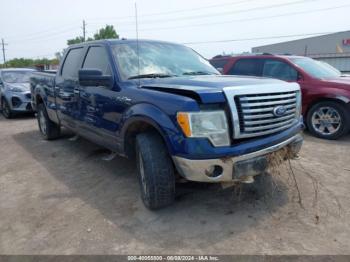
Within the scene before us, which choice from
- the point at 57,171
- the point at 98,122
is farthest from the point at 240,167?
the point at 57,171

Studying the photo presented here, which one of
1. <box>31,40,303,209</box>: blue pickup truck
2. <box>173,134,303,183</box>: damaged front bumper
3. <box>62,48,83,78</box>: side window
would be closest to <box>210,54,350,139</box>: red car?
<box>31,40,303,209</box>: blue pickup truck

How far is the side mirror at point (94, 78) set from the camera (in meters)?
3.62

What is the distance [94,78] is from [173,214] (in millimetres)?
1756

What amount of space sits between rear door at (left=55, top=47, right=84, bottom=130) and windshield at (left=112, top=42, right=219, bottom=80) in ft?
3.52

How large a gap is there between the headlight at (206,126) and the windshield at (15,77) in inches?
356

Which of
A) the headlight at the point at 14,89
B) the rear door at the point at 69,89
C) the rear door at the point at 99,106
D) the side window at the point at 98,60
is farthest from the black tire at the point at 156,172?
the headlight at the point at 14,89

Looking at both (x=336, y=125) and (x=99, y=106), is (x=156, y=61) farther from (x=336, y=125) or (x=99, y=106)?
(x=336, y=125)

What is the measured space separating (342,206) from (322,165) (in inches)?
52.2

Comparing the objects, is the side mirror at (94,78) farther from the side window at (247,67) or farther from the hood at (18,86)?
the hood at (18,86)

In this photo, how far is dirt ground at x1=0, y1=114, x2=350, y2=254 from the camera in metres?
2.76

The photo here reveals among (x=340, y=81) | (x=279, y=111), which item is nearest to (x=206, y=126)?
(x=279, y=111)

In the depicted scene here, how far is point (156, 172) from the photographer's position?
3070mm

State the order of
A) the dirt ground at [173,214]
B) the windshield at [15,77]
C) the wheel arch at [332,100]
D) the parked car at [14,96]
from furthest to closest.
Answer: the windshield at [15,77] < the parked car at [14,96] < the wheel arch at [332,100] < the dirt ground at [173,214]

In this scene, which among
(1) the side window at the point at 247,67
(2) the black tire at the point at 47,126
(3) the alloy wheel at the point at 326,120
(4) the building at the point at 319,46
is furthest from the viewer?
(4) the building at the point at 319,46
